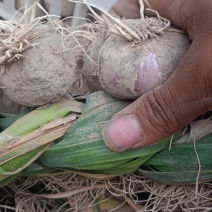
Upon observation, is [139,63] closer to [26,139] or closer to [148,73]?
[148,73]

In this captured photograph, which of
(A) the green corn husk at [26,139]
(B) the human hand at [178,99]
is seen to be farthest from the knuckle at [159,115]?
(A) the green corn husk at [26,139]

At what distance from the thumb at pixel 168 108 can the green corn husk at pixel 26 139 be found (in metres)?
0.07

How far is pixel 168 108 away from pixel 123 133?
6 centimetres

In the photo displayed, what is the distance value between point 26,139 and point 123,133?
4.5 inches

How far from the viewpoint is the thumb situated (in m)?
0.50

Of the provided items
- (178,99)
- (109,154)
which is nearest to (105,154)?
Answer: (109,154)

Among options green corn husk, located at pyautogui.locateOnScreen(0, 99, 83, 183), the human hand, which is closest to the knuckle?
the human hand

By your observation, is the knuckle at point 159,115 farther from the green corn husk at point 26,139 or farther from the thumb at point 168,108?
the green corn husk at point 26,139

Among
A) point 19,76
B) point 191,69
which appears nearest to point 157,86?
point 191,69

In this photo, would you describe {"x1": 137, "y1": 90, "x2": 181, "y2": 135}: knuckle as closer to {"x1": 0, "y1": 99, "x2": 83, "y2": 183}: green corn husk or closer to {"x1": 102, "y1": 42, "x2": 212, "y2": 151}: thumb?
{"x1": 102, "y1": 42, "x2": 212, "y2": 151}: thumb

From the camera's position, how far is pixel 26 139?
540mm

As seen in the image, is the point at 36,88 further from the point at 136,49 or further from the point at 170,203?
the point at 170,203

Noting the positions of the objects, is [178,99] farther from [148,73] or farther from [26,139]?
[26,139]

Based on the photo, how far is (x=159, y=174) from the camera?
1.81 feet
